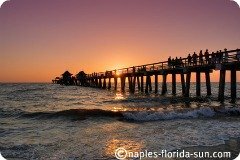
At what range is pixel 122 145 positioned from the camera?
848 cm

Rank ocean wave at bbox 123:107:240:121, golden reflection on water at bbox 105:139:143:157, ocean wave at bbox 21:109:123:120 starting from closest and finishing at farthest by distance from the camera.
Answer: golden reflection on water at bbox 105:139:143:157 < ocean wave at bbox 123:107:240:121 < ocean wave at bbox 21:109:123:120

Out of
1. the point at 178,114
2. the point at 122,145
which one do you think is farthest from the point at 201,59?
the point at 122,145

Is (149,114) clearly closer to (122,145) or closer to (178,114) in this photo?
(178,114)

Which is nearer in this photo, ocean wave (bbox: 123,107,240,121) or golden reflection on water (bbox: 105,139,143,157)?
golden reflection on water (bbox: 105,139,143,157)

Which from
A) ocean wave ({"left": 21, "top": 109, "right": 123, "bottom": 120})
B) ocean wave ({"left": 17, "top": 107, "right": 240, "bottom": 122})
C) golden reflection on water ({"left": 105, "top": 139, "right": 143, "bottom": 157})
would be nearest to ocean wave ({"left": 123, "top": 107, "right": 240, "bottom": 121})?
ocean wave ({"left": 17, "top": 107, "right": 240, "bottom": 122})

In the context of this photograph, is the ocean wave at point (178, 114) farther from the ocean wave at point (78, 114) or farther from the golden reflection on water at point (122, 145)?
the golden reflection on water at point (122, 145)

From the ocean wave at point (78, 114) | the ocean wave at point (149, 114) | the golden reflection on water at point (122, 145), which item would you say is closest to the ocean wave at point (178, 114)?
the ocean wave at point (149, 114)

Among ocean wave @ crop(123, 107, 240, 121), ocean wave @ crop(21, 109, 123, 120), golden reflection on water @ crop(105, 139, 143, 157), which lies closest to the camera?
golden reflection on water @ crop(105, 139, 143, 157)

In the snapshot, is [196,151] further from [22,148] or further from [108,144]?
[22,148]

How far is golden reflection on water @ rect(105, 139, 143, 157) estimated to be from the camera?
25.9ft

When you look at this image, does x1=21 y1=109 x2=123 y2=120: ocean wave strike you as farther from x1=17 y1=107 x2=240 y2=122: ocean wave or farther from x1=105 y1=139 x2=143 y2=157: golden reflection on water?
x1=105 y1=139 x2=143 y2=157: golden reflection on water

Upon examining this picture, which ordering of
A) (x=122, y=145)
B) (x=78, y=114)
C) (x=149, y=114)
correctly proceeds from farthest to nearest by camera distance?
1. (x=78, y=114)
2. (x=149, y=114)
3. (x=122, y=145)

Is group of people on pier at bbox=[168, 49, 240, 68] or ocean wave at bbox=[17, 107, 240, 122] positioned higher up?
group of people on pier at bbox=[168, 49, 240, 68]

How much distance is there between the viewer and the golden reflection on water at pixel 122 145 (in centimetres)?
790
